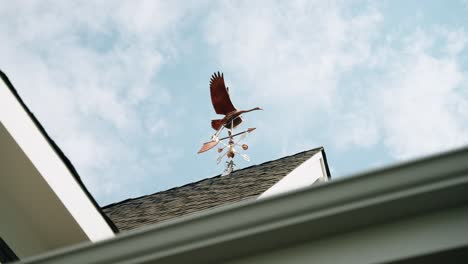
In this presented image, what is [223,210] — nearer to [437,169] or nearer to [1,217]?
[437,169]

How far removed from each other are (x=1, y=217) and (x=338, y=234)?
2258mm

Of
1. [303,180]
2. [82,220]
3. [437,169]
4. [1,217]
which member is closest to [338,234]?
[437,169]

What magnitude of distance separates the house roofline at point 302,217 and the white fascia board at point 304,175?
2.73 metres

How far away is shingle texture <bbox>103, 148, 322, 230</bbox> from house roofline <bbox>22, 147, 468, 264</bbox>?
263 cm

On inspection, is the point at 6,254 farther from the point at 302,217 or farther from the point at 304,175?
the point at 304,175

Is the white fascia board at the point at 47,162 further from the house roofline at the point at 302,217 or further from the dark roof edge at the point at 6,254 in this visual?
the house roofline at the point at 302,217

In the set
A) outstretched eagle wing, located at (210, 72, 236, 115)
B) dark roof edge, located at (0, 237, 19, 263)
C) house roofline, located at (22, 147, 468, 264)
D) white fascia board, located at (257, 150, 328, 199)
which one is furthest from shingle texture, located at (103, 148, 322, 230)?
house roofline, located at (22, 147, 468, 264)

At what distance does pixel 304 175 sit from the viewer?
6.85 meters

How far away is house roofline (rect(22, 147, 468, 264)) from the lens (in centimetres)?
263

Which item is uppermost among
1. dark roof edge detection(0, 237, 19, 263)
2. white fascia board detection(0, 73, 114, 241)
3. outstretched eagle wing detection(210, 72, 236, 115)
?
white fascia board detection(0, 73, 114, 241)

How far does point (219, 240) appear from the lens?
279 centimetres

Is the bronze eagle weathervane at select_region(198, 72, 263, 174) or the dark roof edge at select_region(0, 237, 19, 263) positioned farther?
the bronze eagle weathervane at select_region(198, 72, 263, 174)

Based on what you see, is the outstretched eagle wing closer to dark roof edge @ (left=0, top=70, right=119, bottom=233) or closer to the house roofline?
dark roof edge @ (left=0, top=70, right=119, bottom=233)

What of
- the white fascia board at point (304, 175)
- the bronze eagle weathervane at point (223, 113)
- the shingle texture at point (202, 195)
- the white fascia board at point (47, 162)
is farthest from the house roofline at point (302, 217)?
the bronze eagle weathervane at point (223, 113)
